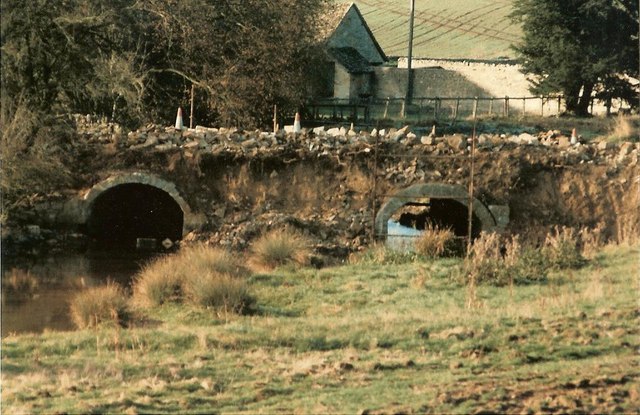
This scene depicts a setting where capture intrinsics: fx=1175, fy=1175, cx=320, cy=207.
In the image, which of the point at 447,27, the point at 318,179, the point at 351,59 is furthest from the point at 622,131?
the point at 447,27

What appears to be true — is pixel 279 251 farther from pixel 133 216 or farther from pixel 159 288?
pixel 133 216

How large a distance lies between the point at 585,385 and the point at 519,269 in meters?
8.71

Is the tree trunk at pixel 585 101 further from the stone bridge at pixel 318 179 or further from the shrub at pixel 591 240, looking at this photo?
the shrub at pixel 591 240

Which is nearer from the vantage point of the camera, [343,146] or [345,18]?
[343,146]

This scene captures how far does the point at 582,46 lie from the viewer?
4606 centimetres

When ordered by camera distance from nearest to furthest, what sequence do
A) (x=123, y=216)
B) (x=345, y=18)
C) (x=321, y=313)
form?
(x=321, y=313)
(x=123, y=216)
(x=345, y=18)

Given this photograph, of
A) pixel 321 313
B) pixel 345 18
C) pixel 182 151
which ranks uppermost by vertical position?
pixel 345 18

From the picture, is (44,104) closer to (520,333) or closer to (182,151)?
(182,151)

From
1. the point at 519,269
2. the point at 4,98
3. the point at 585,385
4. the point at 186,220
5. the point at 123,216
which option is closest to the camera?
the point at 585,385

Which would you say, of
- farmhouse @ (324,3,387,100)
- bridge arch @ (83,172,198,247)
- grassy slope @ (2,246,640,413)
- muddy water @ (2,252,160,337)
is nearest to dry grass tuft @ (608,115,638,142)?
farmhouse @ (324,3,387,100)

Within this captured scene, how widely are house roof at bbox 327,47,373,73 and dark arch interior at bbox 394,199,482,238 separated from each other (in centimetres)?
1641

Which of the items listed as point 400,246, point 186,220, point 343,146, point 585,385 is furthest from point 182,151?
point 585,385

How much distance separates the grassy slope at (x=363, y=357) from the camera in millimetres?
11430

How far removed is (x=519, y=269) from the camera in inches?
800
